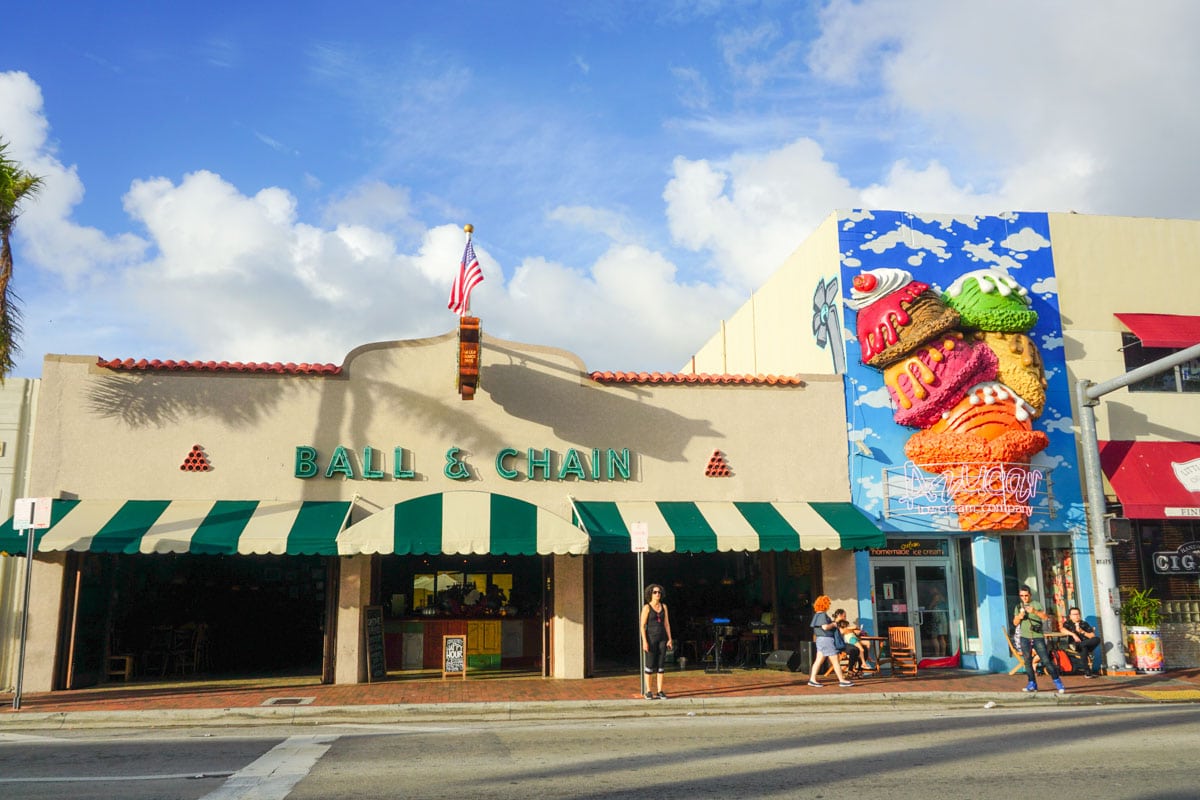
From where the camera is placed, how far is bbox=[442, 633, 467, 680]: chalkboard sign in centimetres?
1716

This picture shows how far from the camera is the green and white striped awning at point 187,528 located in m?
14.8

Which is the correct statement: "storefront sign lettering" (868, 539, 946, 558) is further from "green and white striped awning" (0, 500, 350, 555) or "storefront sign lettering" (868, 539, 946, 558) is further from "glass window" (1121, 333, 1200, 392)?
"green and white striped awning" (0, 500, 350, 555)

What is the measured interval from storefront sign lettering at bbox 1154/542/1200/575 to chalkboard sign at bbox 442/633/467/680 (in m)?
14.0

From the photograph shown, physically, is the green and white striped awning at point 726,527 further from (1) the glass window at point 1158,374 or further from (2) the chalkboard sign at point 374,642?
(1) the glass window at point 1158,374

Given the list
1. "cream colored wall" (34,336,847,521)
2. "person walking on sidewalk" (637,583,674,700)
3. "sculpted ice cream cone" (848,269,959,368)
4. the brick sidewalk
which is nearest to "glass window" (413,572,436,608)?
the brick sidewalk

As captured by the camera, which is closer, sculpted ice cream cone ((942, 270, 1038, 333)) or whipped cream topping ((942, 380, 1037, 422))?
whipped cream topping ((942, 380, 1037, 422))

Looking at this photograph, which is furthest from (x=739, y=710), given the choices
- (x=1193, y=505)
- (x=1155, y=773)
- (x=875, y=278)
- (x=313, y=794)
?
(x=1193, y=505)

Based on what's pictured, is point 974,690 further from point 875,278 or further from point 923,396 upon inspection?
point 875,278

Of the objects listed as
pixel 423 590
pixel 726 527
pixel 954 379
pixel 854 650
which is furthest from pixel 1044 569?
pixel 423 590

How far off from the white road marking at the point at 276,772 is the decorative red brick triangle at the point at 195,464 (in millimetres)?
7225

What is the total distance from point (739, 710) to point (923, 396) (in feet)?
25.8

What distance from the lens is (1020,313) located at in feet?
62.5

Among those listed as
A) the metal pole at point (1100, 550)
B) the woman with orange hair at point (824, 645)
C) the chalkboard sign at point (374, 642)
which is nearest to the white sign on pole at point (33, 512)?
the chalkboard sign at point (374, 642)

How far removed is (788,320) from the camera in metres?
22.4
